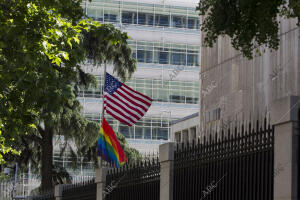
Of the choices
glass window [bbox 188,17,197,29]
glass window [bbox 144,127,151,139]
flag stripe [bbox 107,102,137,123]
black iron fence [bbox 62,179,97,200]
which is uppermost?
glass window [bbox 188,17,197,29]

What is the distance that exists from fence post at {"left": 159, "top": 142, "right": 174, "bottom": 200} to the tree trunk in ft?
45.6

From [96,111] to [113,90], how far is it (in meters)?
41.5

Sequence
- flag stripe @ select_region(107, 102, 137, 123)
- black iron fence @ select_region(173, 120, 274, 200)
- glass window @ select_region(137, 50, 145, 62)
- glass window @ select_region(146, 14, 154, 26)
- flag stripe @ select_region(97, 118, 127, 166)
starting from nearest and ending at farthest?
1. black iron fence @ select_region(173, 120, 274, 200)
2. flag stripe @ select_region(107, 102, 137, 123)
3. flag stripe @ select_region(97, 118, 127, 166)
4. glass window @ select_region(137, 50, 145, 62)
5. glass window @ select_region(146, 14, 154, 26)

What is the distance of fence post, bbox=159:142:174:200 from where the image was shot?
1406 centimetres

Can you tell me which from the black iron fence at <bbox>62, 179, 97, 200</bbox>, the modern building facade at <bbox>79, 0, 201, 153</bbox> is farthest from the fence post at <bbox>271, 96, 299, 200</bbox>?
the modern building facade at <bbox>79, 0, 201, 153</bbox>

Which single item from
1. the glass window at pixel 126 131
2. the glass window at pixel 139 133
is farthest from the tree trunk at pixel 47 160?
the glass window at pixel 139 133

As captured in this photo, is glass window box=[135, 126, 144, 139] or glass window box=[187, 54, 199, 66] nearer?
glass window box=[135, 126, 144, 139]

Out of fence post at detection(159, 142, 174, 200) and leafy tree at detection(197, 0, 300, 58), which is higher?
leafy tree at detection(197, 0, 300, 58)

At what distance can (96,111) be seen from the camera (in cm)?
6281

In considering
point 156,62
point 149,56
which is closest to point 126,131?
point 156,62

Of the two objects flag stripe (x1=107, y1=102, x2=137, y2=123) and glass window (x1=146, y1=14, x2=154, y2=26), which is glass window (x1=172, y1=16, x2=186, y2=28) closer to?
glass window (x1=146, y1=14, x2=154, y2=26)

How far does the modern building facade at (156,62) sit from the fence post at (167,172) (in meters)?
48.4

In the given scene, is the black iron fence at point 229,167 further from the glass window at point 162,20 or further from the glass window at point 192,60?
the glass window at point 162,20

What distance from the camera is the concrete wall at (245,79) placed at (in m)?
17.5
